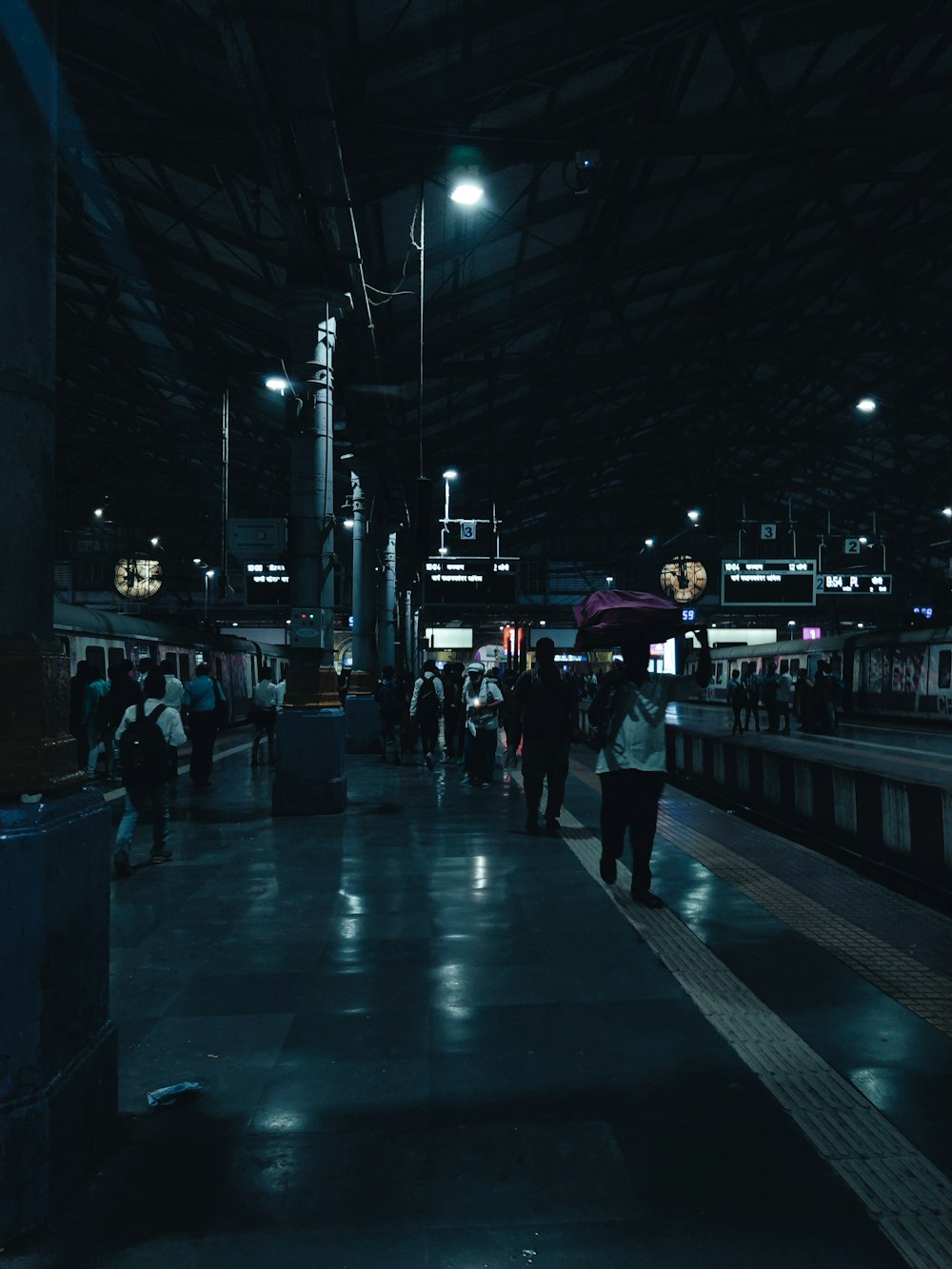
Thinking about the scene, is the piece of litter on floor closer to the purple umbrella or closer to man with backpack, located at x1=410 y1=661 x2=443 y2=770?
the purple umbrella

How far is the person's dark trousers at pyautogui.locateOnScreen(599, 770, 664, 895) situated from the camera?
6.61 metres

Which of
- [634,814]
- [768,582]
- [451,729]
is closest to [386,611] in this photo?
[451,729]

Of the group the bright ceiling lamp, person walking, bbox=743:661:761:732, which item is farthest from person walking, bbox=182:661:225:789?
person walking, bbox=743:661:761:732

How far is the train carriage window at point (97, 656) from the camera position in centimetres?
1820

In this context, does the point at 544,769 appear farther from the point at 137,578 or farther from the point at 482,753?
the point at 137,578

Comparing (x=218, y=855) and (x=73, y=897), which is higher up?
(x=73, y=897)

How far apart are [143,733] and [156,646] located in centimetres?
1557

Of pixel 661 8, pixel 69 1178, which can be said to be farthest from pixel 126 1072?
pixel 661 8

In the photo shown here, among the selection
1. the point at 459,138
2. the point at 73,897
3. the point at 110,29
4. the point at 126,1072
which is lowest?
the point at 126,1072

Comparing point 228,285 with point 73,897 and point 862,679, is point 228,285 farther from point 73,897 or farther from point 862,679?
point 862,679

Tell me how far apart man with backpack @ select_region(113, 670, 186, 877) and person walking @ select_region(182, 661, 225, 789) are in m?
5.95

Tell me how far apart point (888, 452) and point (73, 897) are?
3712 centimetres

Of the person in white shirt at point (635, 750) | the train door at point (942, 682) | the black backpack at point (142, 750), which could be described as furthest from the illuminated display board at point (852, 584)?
the black backpack at point (142, 750)

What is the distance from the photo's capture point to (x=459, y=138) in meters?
9.58
